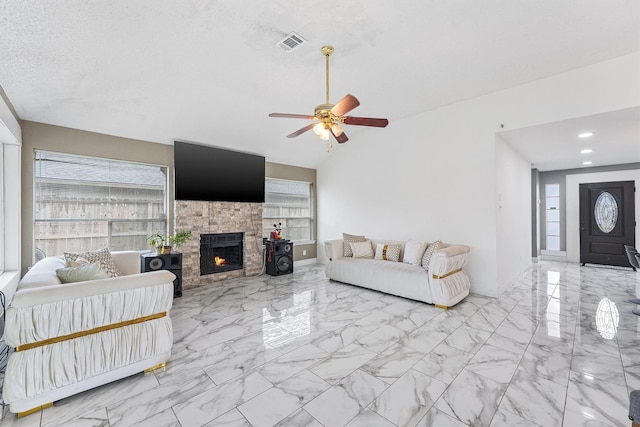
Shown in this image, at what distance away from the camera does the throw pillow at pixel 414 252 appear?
14.6ft

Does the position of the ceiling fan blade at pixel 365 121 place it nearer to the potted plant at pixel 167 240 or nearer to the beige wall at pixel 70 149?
the potted plant at pixel 167 240

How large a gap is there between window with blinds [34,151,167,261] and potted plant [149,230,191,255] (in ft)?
0.60

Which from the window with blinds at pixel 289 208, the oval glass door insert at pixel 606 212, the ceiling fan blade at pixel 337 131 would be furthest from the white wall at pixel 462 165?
the ceiling fan blade at pixel 337 131

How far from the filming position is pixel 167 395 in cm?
198

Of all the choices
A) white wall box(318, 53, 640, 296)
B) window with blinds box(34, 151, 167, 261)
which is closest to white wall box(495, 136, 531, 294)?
white wall box(318, 53, 640, 296)

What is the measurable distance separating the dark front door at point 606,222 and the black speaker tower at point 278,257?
23.0 ft

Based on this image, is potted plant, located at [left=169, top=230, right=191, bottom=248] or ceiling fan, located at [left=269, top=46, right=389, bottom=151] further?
potted plant, located at [left=169, top=230, right=191, bottom=248]

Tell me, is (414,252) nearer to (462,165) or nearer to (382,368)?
(462,165)

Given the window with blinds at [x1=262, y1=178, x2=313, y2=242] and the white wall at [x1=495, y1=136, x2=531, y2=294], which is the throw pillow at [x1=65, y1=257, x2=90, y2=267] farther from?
the white wall at [x1=495, y1=136, x2=531, y2=294]

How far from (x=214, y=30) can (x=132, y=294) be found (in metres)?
2.56

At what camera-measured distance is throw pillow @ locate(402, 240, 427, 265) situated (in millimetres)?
4457

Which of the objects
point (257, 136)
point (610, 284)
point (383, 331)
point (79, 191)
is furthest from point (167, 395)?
point (610, 284)

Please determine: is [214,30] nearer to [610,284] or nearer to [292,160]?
[292,160]

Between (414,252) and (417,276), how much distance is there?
26.2 inches
